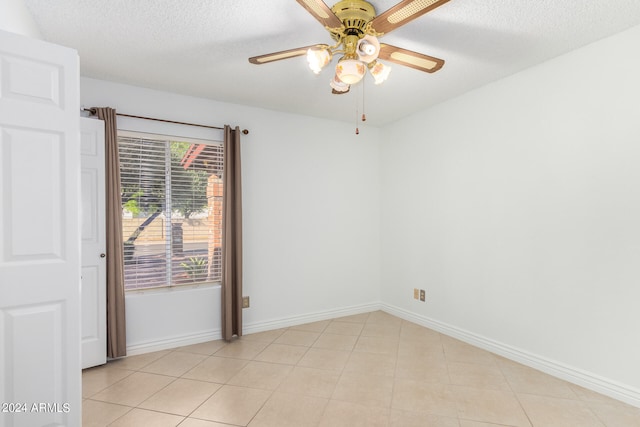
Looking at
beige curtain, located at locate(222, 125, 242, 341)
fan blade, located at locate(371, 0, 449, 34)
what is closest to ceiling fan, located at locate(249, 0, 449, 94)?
fan blade, located at locate(371, 0, 449, 34)

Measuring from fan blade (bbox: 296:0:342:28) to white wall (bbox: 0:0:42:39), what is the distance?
1.42m

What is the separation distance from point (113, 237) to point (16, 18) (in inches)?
64.9

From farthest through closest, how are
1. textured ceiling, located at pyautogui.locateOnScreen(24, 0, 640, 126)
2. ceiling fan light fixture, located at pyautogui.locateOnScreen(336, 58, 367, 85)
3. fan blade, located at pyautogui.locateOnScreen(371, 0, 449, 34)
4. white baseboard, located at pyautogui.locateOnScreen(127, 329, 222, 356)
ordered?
white baseboard, located at pyautogui.locateOnScreen(127, 329, 222, 356), textured ceiling, located at pyautogui.locateOnScreen(24, 0, 640, 126), ceiling fan light fixture, located at pyautogui.locateOnScreen(336, 58, 367, 85), fan blade, located at pyautogui.locateOnScreen(371, 0, 449, 34)

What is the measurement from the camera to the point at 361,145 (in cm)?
438

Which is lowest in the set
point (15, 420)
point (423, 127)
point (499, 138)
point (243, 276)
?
point (15, 420)

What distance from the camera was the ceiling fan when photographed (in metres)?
1.58

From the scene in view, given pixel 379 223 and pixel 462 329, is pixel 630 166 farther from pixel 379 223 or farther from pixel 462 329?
pixel 379 223

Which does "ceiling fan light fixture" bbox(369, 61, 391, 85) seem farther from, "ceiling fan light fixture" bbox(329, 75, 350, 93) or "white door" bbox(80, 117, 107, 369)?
"white door" bbox(80, 117, 107, 369)

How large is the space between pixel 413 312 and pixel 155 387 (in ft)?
8.88

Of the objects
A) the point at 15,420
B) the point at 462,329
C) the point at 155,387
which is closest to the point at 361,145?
the point at 462,329

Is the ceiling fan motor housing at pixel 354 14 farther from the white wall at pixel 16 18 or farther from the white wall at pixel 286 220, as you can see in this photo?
the white wall at pixel 286 220

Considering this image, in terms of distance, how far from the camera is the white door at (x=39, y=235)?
1.54m

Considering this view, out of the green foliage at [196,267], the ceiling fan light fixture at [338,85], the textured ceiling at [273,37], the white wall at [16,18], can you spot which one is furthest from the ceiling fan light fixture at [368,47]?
the green foliage at [196,267]

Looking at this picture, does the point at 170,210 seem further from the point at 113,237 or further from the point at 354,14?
the point at 354,14
